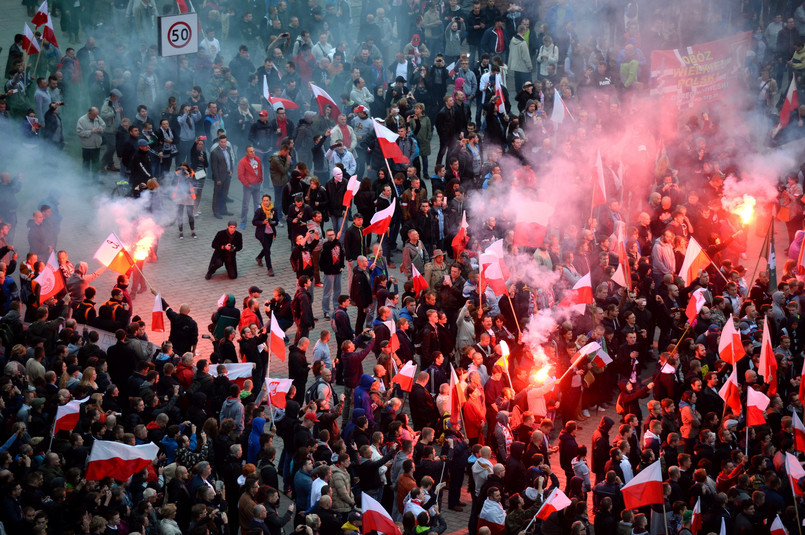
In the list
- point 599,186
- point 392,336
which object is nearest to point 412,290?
point 392,336

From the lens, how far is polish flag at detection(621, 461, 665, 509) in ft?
42.3

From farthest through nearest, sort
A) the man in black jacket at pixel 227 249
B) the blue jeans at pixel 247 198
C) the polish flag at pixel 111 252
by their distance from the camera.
A: the blue jeans at pixel 247 198 → the man in black jacket at pixel 227 249 → the polish flag at pixel 111 252

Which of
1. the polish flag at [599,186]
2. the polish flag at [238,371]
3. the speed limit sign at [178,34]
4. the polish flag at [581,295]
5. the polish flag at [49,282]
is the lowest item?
the polish flag at [238,371]

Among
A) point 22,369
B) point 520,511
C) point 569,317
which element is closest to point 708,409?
point 569,317

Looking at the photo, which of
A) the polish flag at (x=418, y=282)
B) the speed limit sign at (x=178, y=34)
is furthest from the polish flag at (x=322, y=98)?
the polish flag at (x=418, y=282)

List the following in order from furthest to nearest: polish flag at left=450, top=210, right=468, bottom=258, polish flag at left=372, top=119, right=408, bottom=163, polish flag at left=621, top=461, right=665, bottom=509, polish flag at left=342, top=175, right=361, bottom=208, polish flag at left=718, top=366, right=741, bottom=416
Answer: polish flag at left=372, top=119, right=408, bottom=163
polish flag at left=342, top=175, right=361, bottom=208
polish flag at left=450, top=210, right=468, bottom=258
polish flag at left=718, top=366, right=741, bottom=416
polish flag at left=621, top=461, right=665, bottom=509

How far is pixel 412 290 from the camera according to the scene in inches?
689

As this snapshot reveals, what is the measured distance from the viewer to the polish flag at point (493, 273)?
16.8 meters

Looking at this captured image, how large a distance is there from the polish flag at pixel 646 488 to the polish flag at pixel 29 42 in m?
16.4

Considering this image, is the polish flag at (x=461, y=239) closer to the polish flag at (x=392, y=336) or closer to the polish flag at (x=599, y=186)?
the polish flag at (x=599, y=186)

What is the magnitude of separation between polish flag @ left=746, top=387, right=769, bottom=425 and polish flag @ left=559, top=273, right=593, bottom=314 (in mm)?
3003

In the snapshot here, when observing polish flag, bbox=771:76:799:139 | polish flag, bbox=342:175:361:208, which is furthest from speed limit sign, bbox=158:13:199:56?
polish flag, bbox=771:76:799:139

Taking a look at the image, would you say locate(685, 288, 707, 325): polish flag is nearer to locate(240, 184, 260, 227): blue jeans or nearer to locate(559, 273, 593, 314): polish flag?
locate(559, 273, 593, 314): polish flag

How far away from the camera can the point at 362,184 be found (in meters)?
20.0
